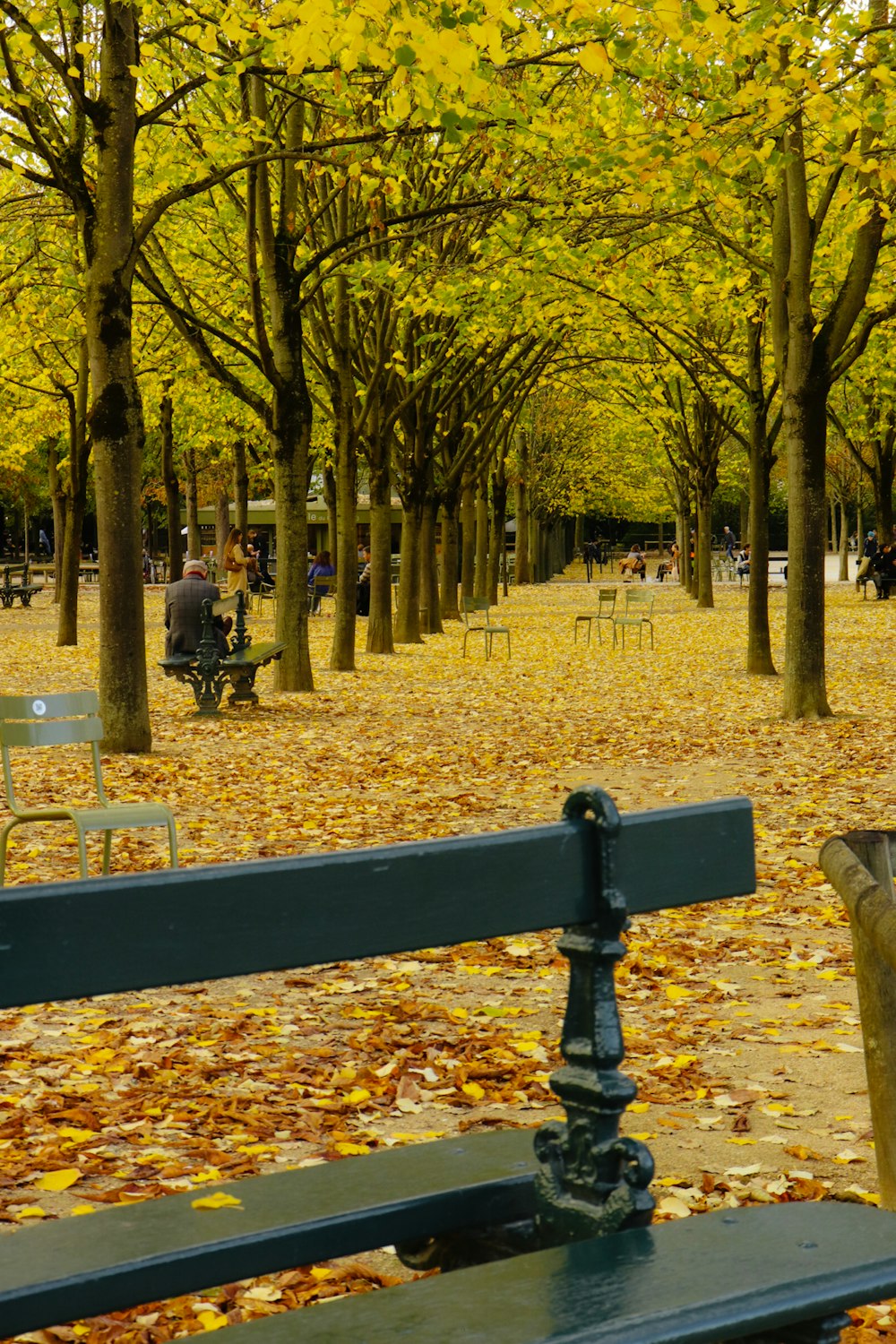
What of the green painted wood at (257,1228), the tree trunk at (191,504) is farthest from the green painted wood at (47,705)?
the tree trunk at (191,504)

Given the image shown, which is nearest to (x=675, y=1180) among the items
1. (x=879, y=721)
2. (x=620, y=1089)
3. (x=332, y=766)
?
(x=620, y=1089)

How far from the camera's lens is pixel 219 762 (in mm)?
12852

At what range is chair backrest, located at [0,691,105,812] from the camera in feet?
24.9

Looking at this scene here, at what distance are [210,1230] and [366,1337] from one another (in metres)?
0.44

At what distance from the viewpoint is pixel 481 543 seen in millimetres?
37438

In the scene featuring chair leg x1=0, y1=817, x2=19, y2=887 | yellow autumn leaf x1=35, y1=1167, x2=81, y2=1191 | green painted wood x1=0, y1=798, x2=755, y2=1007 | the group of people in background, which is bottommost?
yellow autumn leaf x1=35, y1=1167, x2=81, y2=1191

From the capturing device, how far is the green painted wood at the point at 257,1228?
2.27m

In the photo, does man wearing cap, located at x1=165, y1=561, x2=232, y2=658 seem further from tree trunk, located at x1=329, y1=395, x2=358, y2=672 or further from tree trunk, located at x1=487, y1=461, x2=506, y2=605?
tree trunk, located at x1=487, y1=461, x2=506, y2=605

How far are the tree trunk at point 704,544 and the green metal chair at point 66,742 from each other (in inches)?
1135

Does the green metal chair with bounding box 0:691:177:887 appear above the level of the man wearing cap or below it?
below

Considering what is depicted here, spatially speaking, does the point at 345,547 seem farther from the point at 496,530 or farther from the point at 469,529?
the point at 496,530

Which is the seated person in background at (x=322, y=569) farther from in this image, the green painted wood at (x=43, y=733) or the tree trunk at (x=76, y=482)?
the green painted wood at (x=43, y=733)

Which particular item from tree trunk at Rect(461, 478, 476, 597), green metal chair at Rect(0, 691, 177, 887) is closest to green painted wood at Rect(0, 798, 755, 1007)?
green metal chair at Rect(0, 691, 177, 887)

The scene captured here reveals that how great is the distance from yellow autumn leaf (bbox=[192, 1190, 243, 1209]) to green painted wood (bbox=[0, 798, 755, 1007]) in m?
0.49
